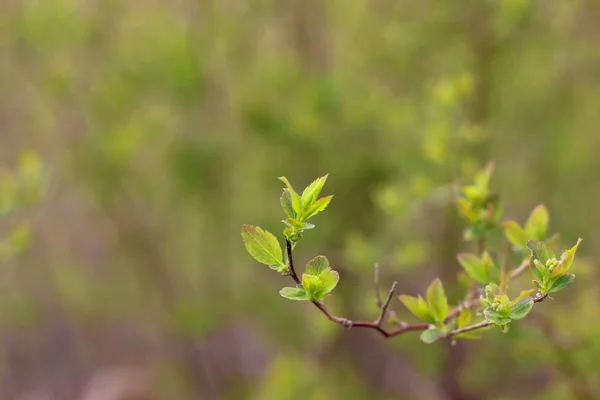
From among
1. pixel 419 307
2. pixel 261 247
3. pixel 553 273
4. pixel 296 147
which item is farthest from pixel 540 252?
pixel 296 147

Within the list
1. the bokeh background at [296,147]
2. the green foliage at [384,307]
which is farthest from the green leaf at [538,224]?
the bokeh background at [296,147]

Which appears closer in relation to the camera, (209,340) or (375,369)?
(375,369)

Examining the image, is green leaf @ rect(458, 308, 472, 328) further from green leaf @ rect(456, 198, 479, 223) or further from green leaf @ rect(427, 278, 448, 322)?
green leaf @ rect(456, 198, 479, 223)

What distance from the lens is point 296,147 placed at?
1.77 metres

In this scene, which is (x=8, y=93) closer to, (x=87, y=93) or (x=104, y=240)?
(x=87, y=93)

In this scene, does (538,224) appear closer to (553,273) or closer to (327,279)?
(553,273)

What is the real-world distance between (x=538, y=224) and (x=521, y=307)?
204 mm

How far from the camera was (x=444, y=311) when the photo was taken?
1.91ft

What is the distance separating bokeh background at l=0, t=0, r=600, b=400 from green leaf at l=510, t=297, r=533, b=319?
29.1 inches

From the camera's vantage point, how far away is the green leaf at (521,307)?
19.1 inches

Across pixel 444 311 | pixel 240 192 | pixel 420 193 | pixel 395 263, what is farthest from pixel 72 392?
pixel 444 311

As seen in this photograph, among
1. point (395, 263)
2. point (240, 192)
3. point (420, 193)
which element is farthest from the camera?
point (240, 192)

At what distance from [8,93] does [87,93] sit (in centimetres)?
28

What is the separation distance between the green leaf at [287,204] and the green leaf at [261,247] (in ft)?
0.08
